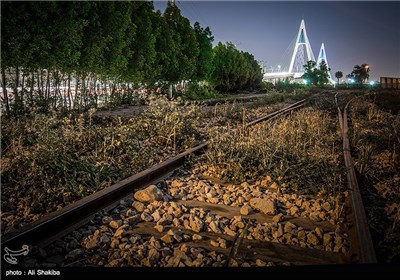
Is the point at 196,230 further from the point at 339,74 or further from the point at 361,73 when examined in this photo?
the point at 339,74

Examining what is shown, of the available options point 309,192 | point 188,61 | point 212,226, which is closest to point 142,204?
point 212,226

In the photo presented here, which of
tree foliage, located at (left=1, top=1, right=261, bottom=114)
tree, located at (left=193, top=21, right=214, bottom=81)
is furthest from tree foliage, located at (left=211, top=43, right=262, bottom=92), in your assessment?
tree foliage, located at (left=1, top=1, right=261, bottom=114)

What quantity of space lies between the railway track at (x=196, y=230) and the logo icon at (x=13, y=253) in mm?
45

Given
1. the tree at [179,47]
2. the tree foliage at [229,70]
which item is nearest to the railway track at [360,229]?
the tree at [179,47]

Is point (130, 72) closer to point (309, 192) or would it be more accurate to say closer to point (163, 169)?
point (163, 169)

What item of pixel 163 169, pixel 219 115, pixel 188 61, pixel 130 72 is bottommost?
pixel 163 169

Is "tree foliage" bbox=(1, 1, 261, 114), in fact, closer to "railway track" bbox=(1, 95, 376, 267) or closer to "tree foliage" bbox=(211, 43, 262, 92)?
"railway track" bbox=(1, 95, 376, 267)

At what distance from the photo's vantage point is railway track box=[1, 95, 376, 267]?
7.61 ft

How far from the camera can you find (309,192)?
3.91m

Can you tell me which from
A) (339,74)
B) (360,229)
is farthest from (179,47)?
(339,74)

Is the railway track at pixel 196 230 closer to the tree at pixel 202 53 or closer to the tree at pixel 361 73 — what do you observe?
the tree at pixel 202 53

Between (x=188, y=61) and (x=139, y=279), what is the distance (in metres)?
21.5

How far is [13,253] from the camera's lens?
7.30 ft

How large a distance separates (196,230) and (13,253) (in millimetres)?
1451
